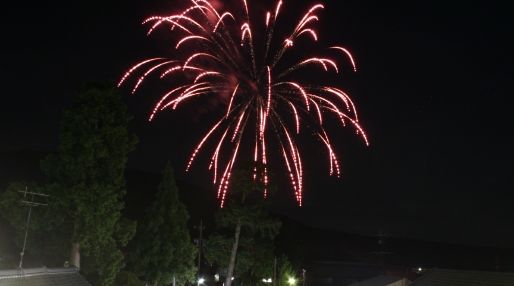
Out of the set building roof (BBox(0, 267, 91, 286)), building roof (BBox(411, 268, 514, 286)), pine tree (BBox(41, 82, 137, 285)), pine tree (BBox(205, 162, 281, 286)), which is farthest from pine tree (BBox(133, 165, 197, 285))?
building roof (BBox(411, 268, 514, 286))

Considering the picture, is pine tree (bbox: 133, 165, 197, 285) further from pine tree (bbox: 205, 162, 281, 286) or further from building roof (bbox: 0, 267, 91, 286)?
building roof (bbox: 0, 267, 91, 286)

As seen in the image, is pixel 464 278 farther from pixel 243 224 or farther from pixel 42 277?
pixel 42 277

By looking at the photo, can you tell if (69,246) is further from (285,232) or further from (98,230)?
(285,232)

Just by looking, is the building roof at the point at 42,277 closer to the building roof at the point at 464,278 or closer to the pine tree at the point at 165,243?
the pine tree at the point at 165,243

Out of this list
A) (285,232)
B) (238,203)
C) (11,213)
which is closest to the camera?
(11,213)

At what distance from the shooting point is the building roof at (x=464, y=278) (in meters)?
21.2

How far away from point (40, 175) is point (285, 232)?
47729 mm

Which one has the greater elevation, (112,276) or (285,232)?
(285,232)

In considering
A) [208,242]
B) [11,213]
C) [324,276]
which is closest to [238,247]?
[208,242]

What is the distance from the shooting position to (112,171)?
2286 centimetres

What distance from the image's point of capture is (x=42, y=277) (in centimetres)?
1584

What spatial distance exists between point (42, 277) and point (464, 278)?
17397 millimetres

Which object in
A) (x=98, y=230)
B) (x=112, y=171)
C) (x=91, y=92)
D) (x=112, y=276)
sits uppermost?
(x=91, y=92)

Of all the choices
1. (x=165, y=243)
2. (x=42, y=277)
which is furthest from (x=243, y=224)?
(x=42, y=277)
